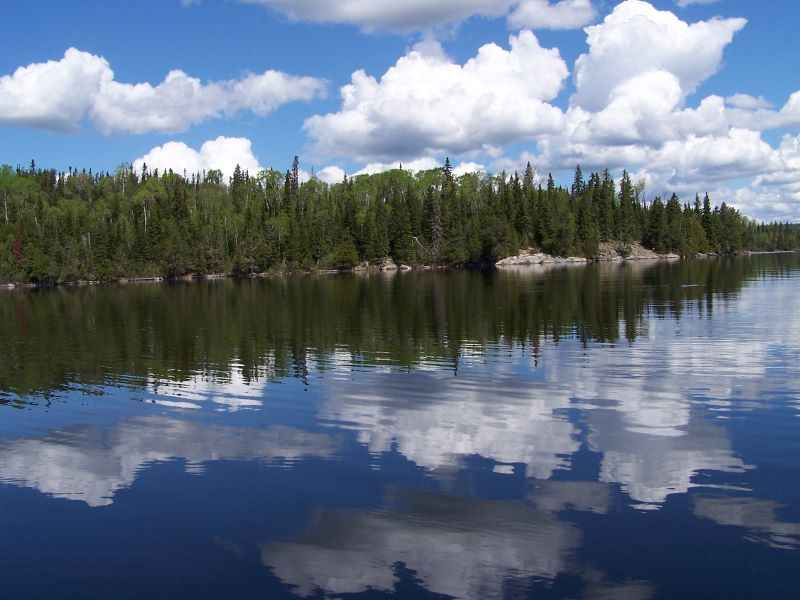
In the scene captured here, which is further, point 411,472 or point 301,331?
point 301,331

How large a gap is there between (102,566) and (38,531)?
8.76 ft

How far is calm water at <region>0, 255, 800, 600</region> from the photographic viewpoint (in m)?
12.4

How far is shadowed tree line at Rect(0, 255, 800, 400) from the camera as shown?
Answer: 35.3 m

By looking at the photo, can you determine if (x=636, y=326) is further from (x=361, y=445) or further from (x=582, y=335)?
(x=361, y=445)

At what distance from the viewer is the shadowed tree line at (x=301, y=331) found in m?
35.3

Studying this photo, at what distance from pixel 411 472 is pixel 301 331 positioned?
32.6m

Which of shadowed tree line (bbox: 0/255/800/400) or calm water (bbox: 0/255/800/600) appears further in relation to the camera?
shadowed tree line (bbox: 0/255/800/400)

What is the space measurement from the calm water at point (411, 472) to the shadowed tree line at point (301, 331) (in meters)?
0.58

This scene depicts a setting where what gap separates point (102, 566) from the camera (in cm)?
1304

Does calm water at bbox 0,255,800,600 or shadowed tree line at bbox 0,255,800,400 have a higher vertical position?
shadowed tree line at bbox 0,255,800,400

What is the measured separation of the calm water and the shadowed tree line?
58 cm

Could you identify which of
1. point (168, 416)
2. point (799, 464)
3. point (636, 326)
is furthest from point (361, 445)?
point (636, 326)

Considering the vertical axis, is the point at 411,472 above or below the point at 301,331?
below

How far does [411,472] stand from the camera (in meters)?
17.5
